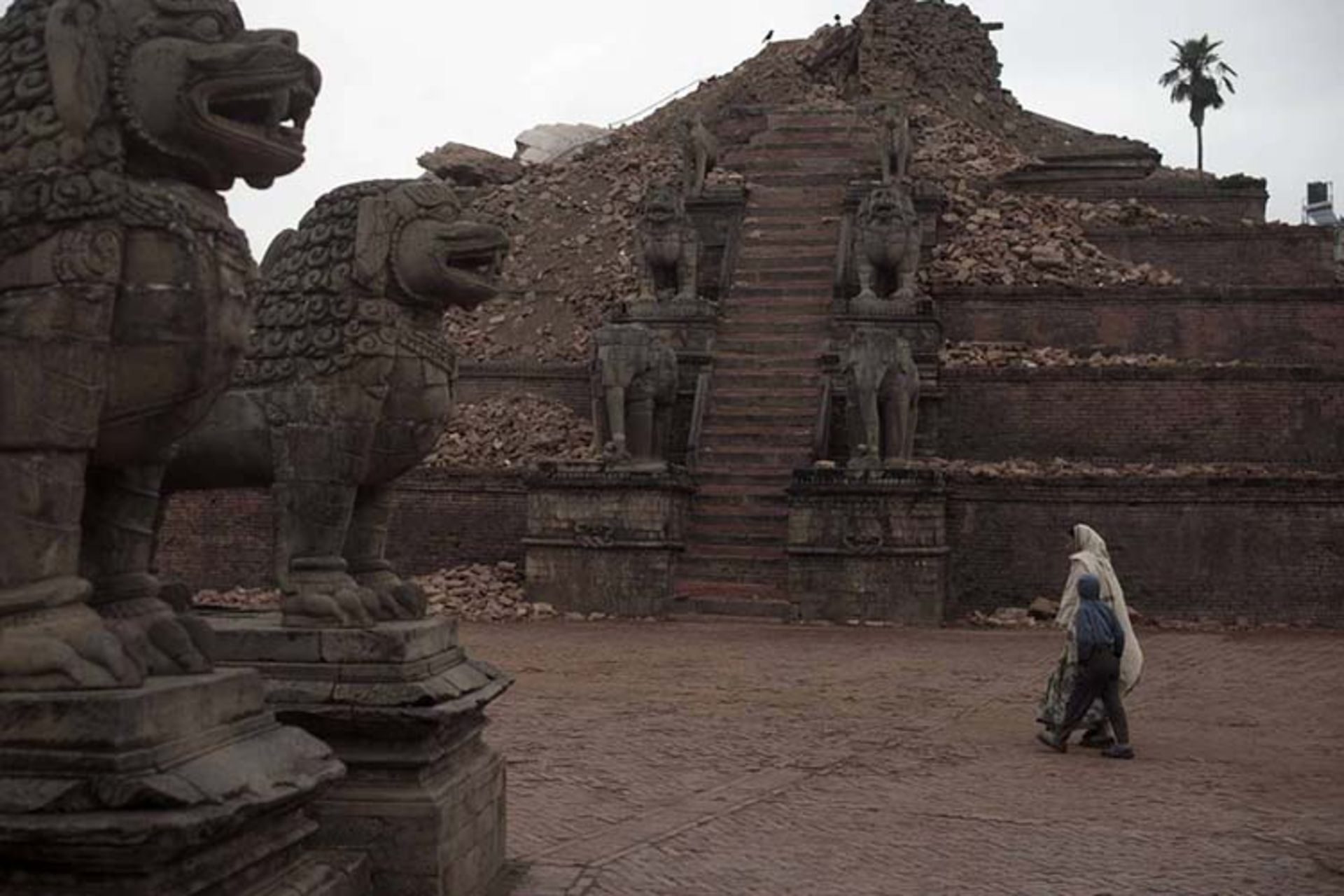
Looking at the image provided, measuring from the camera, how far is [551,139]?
44.9 metres

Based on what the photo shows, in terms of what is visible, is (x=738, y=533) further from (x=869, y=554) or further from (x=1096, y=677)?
(x=1096, y=677)

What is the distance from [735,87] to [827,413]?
20203mm

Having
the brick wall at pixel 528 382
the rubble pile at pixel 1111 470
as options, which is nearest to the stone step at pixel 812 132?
the brick wall at pixel 528 382

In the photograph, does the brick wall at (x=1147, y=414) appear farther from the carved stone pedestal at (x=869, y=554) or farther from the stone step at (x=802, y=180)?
the stone step at (x=802, y=180)

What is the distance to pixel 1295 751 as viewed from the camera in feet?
34.7

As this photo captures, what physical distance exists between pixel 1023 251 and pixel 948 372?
541cm

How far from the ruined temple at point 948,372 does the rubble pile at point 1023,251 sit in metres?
0.08

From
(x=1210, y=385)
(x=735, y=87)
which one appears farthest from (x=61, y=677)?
(x=735, y=87)

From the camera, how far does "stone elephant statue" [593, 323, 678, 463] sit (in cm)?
2112

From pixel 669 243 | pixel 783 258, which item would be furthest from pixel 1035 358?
pixel 669 243

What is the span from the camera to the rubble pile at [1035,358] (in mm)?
23281

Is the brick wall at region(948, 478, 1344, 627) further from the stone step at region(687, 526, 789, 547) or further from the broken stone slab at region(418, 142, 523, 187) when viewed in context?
the broken stone slab at region(418, 142, 523, 187)

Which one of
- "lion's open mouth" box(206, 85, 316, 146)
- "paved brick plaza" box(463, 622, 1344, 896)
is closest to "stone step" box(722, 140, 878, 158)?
"paved brick plaza" box(463, 622, 1344, 896)

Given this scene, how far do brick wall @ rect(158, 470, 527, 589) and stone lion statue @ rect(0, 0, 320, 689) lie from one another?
17.8 metres
